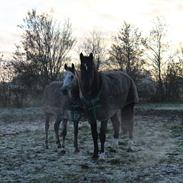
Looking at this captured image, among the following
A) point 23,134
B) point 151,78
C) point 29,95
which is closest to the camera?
point 23,134

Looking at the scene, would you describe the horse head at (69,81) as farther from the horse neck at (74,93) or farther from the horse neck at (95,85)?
the horse neck at (95,85)

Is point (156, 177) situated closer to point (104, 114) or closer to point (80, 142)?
point (104, 114)

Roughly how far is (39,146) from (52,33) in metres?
24.3

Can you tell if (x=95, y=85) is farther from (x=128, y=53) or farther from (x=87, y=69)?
(x=128, y=53)

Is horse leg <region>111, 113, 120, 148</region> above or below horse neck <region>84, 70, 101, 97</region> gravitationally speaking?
below

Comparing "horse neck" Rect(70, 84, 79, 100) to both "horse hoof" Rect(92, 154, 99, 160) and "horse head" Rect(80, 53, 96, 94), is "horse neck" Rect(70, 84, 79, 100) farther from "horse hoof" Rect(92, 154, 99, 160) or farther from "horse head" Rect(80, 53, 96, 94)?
"horse hoof" Rect(92, 154, 99, 160)

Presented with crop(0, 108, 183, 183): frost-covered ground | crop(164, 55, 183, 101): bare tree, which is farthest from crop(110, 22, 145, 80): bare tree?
crop(0, 108, 183, 183): frost-covered ground

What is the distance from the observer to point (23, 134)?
539 inches

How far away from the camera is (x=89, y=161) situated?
8.70m

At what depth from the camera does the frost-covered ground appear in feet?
23.9

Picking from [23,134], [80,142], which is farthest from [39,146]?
[23,134]

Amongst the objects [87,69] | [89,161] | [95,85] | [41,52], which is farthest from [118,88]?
[41,52]

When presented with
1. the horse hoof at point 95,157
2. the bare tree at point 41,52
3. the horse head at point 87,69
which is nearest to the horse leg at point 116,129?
the horse hoof at point 95,157

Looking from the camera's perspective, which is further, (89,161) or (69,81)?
(69,81)
